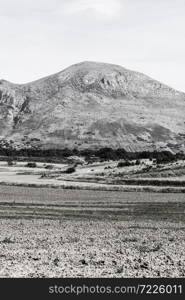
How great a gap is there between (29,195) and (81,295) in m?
50.1

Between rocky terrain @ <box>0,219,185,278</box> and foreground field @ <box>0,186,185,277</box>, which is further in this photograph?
foreground field @ <box>0,186,185,277</box>

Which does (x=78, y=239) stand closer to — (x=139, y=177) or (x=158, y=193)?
(x=158, y=193)

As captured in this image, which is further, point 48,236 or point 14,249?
point 48,236

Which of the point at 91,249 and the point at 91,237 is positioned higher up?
the point at 91,249

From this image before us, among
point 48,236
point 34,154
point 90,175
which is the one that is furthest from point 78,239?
point 34,154

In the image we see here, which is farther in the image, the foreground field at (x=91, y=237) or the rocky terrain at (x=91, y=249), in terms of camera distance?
the foreground field at (x=91, y=237)

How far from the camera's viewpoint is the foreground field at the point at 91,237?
21281 millimetres

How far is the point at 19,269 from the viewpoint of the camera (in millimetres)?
20641

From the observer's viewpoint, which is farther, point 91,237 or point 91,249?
point 91,237

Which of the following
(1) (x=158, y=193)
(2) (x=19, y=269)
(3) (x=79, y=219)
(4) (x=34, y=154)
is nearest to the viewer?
(2) (x=19, y=269)

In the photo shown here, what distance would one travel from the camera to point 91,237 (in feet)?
102

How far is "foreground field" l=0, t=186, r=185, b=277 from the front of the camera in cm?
2128

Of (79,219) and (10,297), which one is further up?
(10,297)

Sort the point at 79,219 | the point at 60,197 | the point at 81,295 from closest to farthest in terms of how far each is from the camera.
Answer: the point at 81,295, the point at 79,219, the point at 60,197
